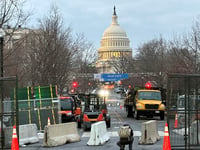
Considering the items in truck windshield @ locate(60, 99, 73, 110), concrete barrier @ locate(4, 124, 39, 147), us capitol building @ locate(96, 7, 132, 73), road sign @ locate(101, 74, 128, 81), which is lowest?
concrete barrier @ locate(4, 124, 39, 147)

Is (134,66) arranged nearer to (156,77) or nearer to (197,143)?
(156,77)

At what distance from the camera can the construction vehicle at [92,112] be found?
2322 cm

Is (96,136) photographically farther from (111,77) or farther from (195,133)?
(111,77)

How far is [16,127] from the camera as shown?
12.5 metres

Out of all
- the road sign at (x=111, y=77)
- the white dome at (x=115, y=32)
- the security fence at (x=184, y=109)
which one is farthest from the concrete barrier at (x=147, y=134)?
the white dome at (x=115, y=32)

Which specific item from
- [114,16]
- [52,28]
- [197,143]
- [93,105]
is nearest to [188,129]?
[197,143]

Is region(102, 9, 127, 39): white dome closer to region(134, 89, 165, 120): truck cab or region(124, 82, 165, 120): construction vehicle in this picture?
region(124, 82, 165, 120): construction vehicle

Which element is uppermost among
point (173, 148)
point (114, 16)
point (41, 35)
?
point (114, 16)

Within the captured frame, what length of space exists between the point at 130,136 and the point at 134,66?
274 ft

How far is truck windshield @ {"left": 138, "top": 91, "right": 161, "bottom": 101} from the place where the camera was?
3328cm

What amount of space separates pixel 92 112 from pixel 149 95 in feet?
35.4

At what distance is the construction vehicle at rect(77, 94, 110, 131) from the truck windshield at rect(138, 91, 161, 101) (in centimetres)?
478

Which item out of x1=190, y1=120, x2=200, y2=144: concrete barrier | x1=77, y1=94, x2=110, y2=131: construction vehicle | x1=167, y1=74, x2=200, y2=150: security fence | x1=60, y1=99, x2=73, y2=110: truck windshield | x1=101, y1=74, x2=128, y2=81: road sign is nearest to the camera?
x1=167, y1=74, x2=200, y2=150: security fence

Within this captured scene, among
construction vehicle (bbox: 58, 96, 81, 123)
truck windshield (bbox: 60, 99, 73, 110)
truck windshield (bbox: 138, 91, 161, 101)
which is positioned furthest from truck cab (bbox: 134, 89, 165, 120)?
truck windshield (bbox: 60, 99, 73, 110)
